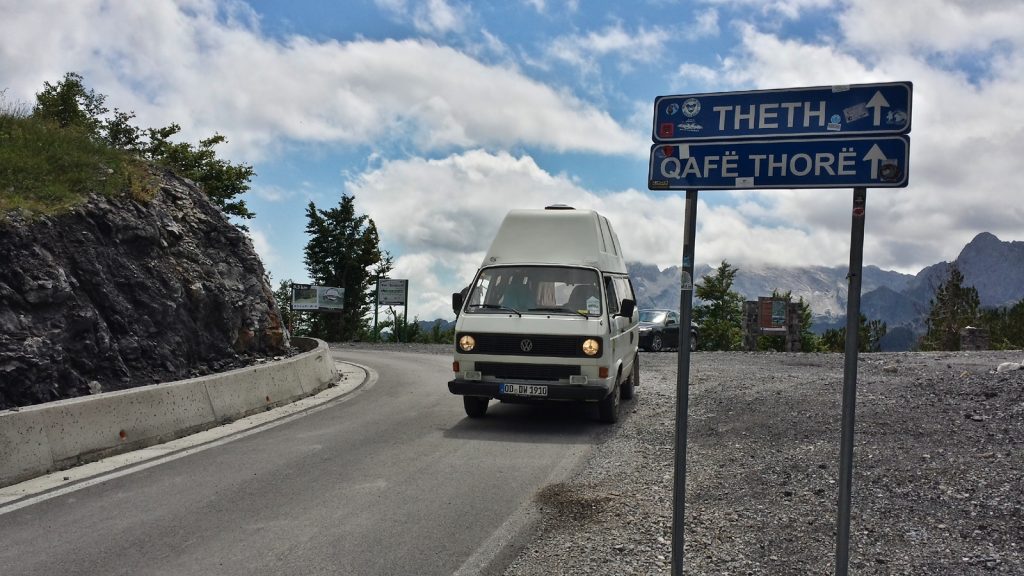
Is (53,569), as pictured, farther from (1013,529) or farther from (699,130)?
(1013,529)

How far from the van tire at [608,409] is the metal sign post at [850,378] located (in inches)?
251

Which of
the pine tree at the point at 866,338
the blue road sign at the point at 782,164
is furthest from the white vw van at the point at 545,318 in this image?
the pine tree at the point at 866,338

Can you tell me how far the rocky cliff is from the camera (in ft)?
31.4

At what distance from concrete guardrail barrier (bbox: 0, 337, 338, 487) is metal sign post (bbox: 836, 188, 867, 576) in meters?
6.73

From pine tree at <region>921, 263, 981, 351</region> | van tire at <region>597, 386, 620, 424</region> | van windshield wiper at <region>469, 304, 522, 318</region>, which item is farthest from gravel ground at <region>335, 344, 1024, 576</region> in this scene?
pine tree at <region>921, 263, 981, 351</region>

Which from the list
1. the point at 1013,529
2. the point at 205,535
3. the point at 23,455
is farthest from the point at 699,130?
the point at 23,455

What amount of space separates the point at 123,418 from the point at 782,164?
23.8 feet

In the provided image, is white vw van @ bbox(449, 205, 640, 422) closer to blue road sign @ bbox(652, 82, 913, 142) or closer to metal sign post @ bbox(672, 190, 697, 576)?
metal sign post @ bbox(672, 190, 697, 576)

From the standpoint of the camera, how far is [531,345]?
9727mm

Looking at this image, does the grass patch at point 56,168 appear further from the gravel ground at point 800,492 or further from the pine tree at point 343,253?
the pine tree at point 343,253

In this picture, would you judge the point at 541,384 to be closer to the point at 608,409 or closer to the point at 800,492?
the point at 608,409

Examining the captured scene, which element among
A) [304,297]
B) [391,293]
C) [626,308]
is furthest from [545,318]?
[304,297]

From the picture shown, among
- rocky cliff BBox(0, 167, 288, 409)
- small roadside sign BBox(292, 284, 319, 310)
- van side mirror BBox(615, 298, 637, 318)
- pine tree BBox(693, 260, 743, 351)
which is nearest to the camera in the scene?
rocky cliff BBox(0, 167, 288, 409)

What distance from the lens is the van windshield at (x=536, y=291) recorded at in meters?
10.2
